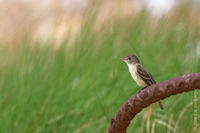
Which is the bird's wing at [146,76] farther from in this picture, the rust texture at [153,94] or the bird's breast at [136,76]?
the rust texture at [153,94]

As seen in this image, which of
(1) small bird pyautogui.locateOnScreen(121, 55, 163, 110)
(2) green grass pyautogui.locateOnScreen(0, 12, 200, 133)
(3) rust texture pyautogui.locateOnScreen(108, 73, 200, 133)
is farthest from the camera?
(2) green grass pyautogui.locateOnScreen(0, 12, 200, 133)

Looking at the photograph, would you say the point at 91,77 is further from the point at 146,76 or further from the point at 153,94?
the point at 153,94

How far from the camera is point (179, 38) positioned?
3932mm

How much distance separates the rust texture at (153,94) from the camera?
1.23 m

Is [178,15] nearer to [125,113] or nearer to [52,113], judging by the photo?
[52,113]

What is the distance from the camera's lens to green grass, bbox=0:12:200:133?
302 centimetres

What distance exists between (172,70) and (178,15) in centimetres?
103

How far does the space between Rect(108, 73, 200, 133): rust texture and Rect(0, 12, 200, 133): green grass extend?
45.4 inches

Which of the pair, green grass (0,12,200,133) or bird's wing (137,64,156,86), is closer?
bird's wing (137,64,156,86)

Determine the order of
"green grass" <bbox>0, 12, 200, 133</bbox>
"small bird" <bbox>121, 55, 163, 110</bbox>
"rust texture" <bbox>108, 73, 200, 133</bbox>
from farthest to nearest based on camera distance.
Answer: "green grass" <bbox>0, 12, 200, 133</bbox>, "small bird" <bbox>121, 55, 163, 110</bbox>, "rust texture" <bbox>108, 73, 200, 133</bbox>

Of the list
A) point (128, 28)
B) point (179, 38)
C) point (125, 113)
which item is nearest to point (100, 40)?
point (128, 28)

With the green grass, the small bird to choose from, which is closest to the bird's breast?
the small bird

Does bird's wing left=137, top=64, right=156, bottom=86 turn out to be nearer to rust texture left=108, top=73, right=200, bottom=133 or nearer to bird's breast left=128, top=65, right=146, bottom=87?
bird's breast left=128, top=65, right=146, bottom=87

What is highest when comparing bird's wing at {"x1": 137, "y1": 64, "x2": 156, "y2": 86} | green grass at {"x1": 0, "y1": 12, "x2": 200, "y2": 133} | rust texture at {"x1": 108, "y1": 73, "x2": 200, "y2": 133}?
green grass at {"x1": 0, "y1": 12, "x2": 200, "y2": 133}
